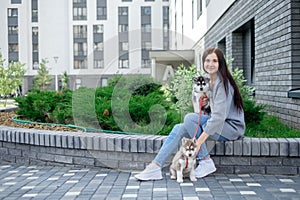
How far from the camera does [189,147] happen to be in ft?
15.1

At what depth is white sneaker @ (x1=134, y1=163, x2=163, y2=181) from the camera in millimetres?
4809

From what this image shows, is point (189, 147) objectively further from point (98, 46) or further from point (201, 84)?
point (98, 46)

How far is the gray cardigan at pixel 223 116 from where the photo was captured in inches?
186

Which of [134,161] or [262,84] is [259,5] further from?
[134,161]

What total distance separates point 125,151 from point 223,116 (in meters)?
1.32

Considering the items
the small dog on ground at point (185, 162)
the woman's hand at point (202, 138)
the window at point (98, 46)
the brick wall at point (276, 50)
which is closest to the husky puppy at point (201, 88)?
the woman's hand at point (202, 138)

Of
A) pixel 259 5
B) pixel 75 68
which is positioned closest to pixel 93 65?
pixel 75 68

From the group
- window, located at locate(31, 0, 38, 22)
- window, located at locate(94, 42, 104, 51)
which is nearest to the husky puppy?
window, located at locate(94, 42, 104, 51)

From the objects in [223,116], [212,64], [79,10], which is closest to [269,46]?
[212,64]

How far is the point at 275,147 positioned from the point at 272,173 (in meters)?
0.33

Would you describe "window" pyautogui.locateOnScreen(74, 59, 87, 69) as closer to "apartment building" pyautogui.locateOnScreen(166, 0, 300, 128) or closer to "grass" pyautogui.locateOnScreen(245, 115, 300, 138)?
"apartment building" pyautogui.locateOnScreen(166, 0, 300, 128)

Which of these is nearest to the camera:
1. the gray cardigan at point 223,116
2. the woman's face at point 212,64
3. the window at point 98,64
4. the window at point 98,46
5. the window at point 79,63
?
the gray cardigan at point 223,116

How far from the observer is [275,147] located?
4891 mm

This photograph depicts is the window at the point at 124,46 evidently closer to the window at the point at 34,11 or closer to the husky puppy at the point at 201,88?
the window at the point at 34,11
